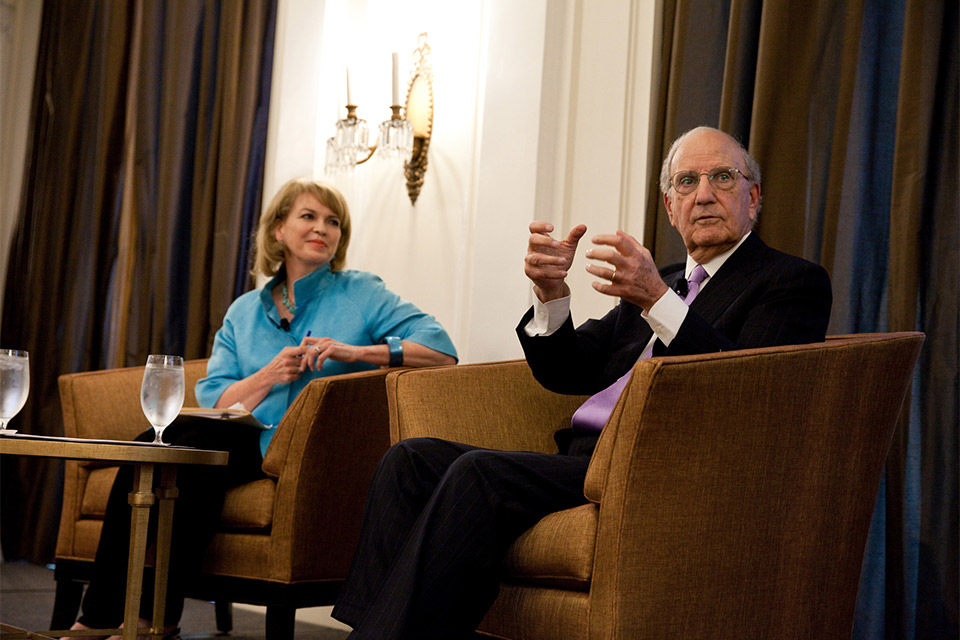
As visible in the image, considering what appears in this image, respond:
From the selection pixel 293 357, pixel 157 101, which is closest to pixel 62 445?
pixel 293 357

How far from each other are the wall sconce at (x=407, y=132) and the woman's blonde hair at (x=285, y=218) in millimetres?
460

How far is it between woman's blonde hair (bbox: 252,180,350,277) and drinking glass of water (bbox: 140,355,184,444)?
1092 millimetres

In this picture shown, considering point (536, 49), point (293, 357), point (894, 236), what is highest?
point (536, 49)

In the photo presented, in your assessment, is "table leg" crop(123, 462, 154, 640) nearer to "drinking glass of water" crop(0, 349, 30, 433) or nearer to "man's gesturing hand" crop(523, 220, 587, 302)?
"drinking glass of water" crop(0, 349, 30, 433)

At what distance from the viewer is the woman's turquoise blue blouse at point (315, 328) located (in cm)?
288

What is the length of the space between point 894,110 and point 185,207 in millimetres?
2923

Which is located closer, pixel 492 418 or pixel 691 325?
pixel 691 325

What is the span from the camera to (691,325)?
1.84 m

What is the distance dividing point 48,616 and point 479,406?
1.87m

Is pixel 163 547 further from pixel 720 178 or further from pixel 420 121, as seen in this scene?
pixel 420 121

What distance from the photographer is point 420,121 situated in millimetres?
3600

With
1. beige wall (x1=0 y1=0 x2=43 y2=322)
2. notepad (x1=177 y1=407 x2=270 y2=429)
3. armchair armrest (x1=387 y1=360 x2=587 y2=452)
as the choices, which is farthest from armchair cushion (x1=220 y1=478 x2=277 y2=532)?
beige wall (x1=0 y1=0 x2=43 y2=322)

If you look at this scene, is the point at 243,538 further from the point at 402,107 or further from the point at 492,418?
the point at 402,107

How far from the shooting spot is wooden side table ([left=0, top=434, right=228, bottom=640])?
1.84 metres
